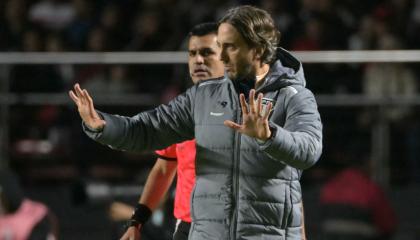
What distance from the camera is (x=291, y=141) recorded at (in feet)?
11.2

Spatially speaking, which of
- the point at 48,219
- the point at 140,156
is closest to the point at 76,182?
the point at 140,156

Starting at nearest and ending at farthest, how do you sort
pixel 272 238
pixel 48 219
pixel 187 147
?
1. pixel 272 238
2. pixel 187 147
3. pixel 48 219

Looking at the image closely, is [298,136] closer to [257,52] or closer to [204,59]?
[257,52]

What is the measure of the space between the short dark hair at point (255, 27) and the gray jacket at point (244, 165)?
98 millimetres

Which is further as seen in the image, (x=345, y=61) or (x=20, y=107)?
(x=20, y=107)

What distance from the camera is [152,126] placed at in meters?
3.95

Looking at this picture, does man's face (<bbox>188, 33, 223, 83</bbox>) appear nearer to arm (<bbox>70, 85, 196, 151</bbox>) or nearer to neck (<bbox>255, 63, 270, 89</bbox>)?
arm (<bbox>70, 85, 196, 151</bbox>)

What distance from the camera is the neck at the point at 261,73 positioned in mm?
3778

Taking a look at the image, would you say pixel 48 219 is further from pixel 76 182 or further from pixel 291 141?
pixel 291 141

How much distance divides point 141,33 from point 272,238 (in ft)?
19.2

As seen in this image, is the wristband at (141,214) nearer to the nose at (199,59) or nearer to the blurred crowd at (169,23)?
the nose at (199,59)

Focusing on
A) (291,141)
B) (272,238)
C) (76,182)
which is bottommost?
(76,182)

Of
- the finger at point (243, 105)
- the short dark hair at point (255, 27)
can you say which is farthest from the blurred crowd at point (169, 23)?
the finger at point (243, 105)

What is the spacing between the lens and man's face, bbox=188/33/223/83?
186 inches
